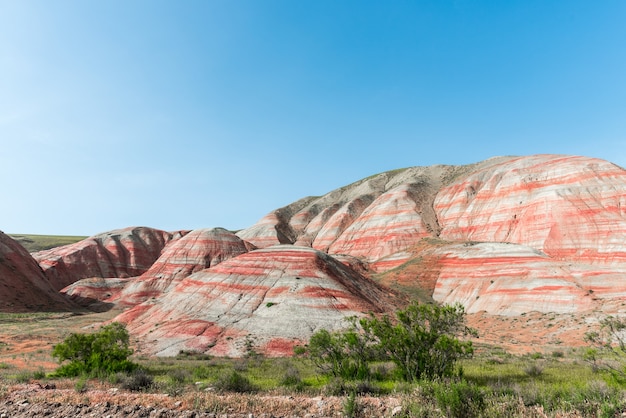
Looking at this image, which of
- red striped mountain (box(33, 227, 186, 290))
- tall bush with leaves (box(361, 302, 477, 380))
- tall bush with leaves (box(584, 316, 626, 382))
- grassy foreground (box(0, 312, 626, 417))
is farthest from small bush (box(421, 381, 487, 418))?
red striped mountain (box(33, 227, 186, 290))

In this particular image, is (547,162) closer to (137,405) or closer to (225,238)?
(225,238)

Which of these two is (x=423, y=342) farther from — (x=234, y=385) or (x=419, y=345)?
(x=234, y=385)

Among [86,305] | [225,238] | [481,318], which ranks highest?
[225,238]

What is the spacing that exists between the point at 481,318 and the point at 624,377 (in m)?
36.4

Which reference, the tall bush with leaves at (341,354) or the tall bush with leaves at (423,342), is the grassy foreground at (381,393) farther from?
the tall bush with leaves at (423,342)

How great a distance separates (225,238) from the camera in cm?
9219

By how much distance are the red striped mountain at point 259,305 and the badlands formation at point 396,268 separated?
197mm

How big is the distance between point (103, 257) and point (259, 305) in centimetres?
8726

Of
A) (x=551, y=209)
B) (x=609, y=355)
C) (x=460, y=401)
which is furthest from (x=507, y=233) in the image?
(x=460, y=401)

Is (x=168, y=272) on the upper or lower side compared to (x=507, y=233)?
lower

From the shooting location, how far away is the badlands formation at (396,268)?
37.9 metres

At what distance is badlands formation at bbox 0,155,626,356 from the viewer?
37875 mm

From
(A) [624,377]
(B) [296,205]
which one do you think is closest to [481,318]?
(A) [624,377]

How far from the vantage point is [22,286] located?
7075 centimetres
